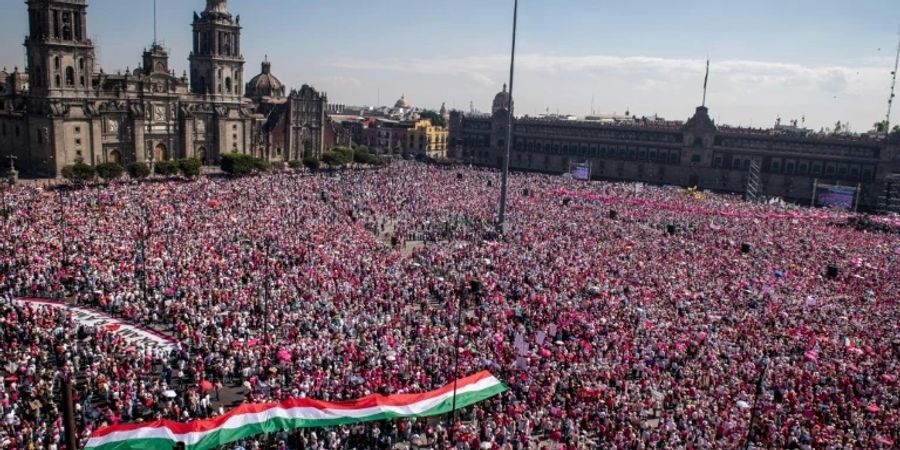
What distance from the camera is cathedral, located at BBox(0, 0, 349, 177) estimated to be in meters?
66.2

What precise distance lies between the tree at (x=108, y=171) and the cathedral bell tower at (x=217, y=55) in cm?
2623

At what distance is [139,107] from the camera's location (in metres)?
73.5

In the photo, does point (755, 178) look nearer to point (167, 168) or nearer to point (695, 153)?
point (695, 153)

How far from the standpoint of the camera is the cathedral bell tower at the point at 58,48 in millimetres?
65688

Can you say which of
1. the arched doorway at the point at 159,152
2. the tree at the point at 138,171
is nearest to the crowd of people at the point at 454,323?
the tree at the point at 138,171

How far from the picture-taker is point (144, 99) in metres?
74.4

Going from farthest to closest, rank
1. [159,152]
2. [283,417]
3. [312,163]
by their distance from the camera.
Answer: [312,163] → [159,152] → [283,417]

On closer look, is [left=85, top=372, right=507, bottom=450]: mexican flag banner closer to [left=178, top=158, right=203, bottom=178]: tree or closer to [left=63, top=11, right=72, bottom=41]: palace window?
[left=178, top=158, right=203, bottom=178]: tree

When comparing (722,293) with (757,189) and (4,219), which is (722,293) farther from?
(757,189)

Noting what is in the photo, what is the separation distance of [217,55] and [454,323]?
69737mm

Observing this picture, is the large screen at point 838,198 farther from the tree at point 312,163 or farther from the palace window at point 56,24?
the palace window at point 56,24

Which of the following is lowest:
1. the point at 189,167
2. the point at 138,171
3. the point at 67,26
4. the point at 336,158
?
the point at 138,171

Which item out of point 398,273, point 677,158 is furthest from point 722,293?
point 677,158

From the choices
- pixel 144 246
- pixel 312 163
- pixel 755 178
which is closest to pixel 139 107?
pixel 312 163
